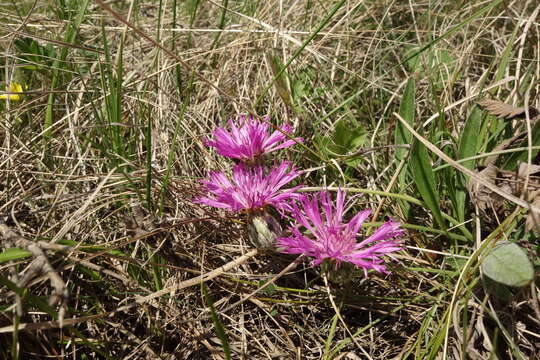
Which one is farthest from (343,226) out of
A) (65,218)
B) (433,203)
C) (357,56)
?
(357,56)

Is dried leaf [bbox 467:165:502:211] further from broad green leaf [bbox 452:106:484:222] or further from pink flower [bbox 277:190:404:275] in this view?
pink flower [bbox 277:190:404:275]

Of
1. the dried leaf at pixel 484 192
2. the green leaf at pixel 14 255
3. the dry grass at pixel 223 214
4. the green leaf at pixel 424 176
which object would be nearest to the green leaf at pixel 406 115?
the dry grass at pixel 223 214

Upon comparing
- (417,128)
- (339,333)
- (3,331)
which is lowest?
(339,333)

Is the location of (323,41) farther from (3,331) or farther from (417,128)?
(3,331)

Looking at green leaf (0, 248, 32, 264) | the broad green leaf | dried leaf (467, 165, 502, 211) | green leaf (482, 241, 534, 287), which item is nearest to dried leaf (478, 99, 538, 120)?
the broad green leaf

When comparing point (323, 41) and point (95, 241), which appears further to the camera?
point (323, 41)

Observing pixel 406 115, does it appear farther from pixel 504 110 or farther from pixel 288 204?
pixel 288 204
